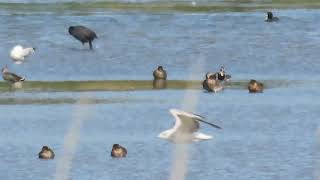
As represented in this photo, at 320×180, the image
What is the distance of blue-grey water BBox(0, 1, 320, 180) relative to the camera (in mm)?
17594

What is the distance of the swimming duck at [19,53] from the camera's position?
30.0 metres

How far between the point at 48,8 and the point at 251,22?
7.20 m

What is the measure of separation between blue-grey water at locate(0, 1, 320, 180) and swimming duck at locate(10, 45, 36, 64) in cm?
18

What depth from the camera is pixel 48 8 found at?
143 ft

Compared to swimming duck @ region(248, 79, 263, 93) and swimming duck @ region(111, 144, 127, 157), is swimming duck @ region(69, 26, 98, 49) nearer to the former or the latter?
swimming duck @ region(248, 79, 263, 93)

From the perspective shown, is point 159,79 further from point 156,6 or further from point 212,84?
point 156,6

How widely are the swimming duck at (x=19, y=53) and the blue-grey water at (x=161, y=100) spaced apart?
0.58 ft

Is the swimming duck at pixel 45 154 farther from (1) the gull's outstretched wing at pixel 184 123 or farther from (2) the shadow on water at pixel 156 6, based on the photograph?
(2) the shadow on water at pixel 156 6

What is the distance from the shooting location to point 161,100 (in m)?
23.4

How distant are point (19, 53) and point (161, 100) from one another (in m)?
7.21

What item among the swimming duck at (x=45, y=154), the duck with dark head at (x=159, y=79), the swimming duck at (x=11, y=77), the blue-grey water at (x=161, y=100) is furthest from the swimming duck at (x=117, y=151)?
the swimming duck at (x=11, y=77)

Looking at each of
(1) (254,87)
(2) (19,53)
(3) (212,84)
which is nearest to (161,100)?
(3) (212,84)

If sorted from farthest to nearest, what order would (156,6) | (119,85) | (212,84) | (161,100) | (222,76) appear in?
(156,6) < (119,85) < (222,76) < (212,84) < (161,100)

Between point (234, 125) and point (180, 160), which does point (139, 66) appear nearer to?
point (234, 125)
